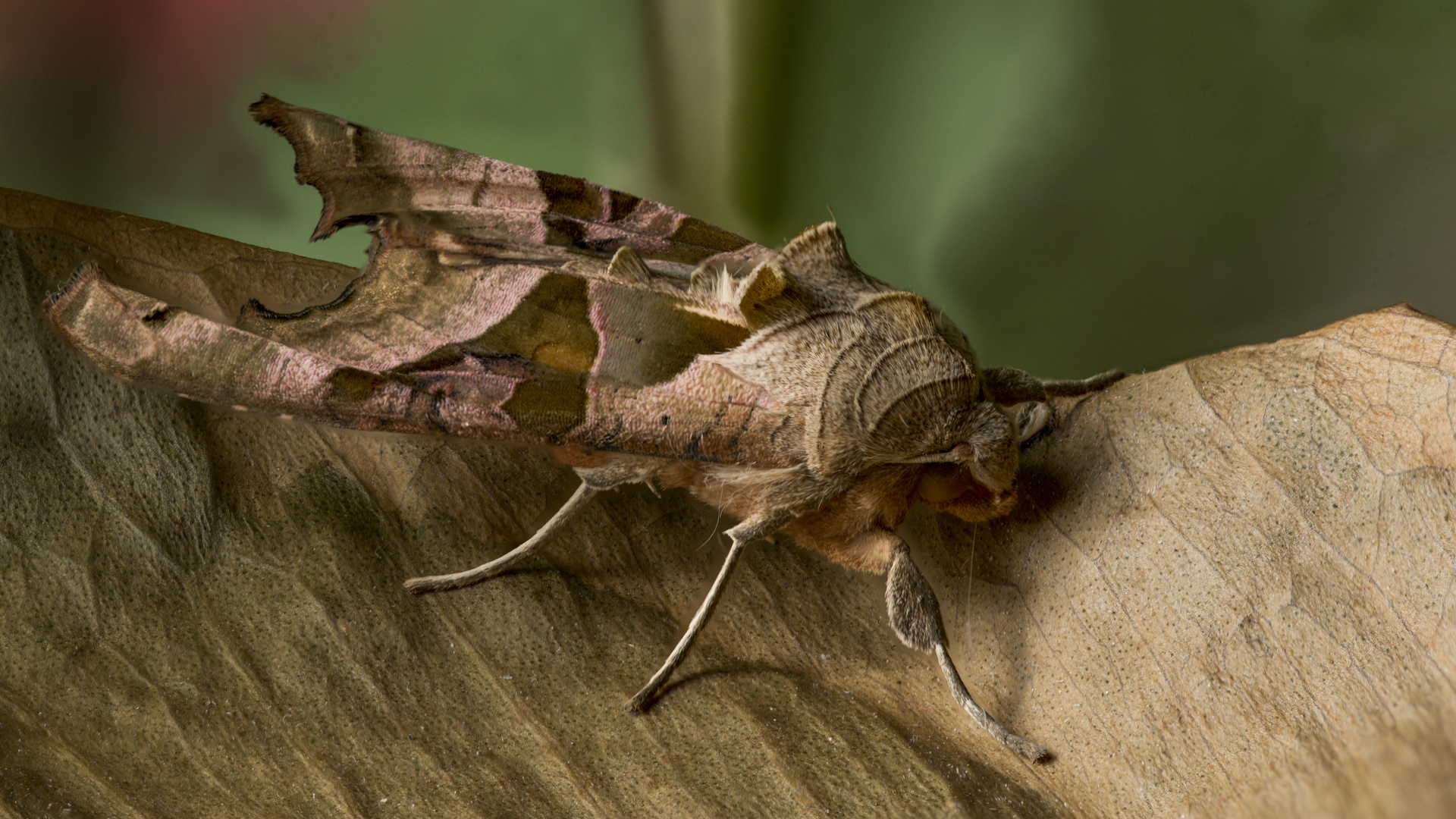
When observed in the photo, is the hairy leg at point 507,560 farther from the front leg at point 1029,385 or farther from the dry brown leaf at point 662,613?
the front leg at point 1029,385

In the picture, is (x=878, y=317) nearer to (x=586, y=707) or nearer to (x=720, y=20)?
(x=586, y=707)

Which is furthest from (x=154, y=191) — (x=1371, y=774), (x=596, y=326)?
(x=1371, y=774)

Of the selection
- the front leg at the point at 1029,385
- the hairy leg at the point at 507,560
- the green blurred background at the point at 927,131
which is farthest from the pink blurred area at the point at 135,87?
the front leg at the point at 1029,385

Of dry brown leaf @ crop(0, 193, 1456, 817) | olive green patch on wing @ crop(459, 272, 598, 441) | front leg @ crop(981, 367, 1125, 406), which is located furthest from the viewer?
front leg @ crop(981, 367, 1125, 406)

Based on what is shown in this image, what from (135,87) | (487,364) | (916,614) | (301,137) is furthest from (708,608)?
(135,87)

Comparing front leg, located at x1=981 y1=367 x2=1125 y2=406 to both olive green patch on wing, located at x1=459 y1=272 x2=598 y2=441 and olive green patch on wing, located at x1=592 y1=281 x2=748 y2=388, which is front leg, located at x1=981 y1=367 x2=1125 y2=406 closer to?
olive green patch on wing, located at x1=592 y1=281 x2=748 y2=388

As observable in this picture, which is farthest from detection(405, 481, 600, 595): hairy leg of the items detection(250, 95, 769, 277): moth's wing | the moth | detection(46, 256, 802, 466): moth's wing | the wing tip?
the wing tip
